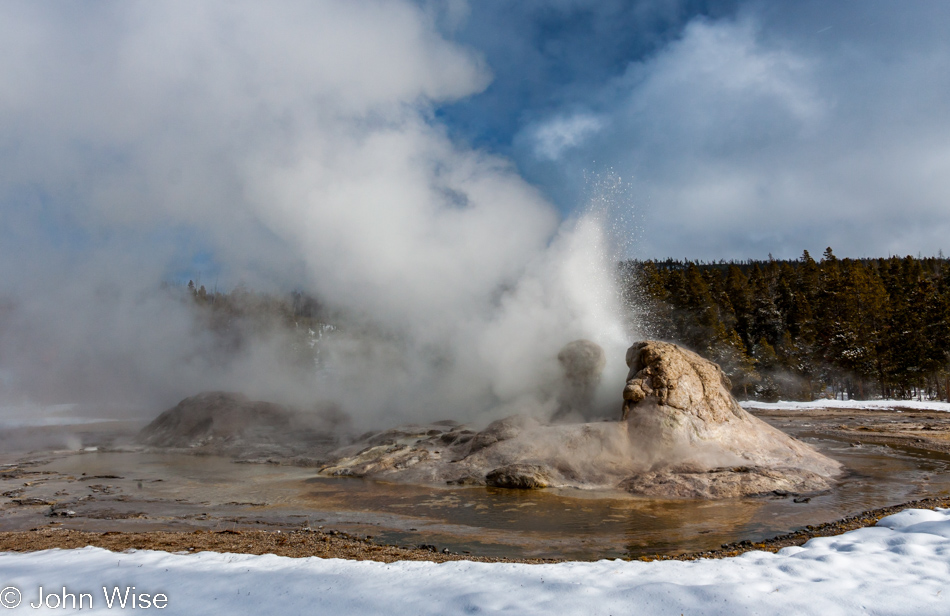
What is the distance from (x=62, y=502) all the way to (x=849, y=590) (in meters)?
13.7

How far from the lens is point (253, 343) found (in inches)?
1398

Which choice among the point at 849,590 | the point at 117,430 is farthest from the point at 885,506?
the point at 117,430

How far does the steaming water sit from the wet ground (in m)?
0.02

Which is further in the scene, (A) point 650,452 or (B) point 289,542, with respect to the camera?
(A) point 650,452

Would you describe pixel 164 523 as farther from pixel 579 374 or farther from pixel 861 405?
pixel 861 405

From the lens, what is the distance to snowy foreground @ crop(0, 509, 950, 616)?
386cm

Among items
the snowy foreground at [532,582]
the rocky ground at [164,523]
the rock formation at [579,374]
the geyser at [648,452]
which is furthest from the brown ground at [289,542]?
the rock formation at [579,374]

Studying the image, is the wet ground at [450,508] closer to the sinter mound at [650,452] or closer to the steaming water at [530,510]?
the steaming water at [530,510]

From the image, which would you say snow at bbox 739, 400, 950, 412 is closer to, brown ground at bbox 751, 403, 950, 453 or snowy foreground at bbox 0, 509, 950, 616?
brown ground at bbox 751, 403, 950, 453

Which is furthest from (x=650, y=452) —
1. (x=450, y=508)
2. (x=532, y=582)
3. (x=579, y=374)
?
(x=532, y=582)

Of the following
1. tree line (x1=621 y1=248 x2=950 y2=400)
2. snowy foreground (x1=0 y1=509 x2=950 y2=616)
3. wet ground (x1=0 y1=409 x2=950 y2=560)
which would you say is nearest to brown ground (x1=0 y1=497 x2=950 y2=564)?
wet ground (x1=0 y1=409 x2=950 y2=560)

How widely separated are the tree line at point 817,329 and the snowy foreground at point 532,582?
31.1m

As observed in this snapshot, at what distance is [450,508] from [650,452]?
5005 mm

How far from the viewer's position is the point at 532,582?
456cm
